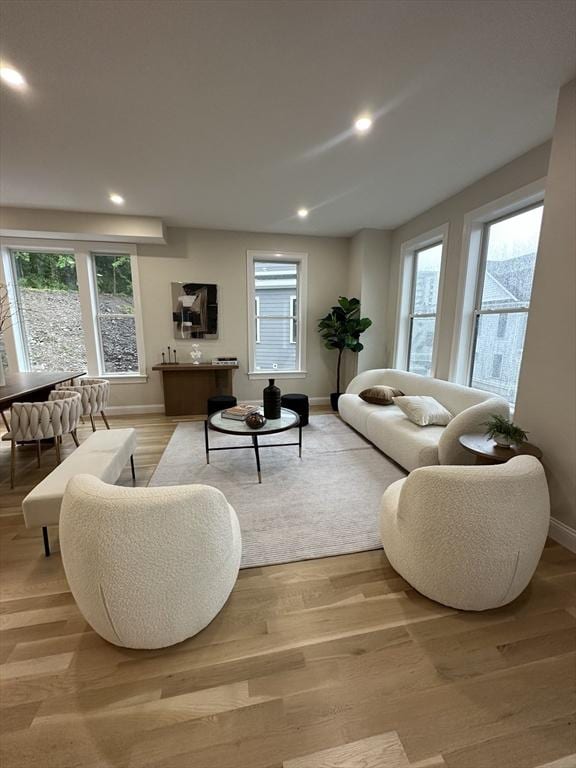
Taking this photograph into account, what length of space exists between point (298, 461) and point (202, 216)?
350 cm

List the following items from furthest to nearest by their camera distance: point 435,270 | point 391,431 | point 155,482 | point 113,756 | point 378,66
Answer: point 435,270 → point 391,431 → point 155,482 → point 378,66 → point 113,756

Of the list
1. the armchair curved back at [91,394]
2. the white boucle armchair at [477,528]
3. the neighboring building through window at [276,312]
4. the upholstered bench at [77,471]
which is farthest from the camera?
the neighboring building through window at [276,312]

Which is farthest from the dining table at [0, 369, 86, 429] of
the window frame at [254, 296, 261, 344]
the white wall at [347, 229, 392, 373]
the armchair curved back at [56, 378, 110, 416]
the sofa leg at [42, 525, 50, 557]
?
the white wall at [347, 229, 392, 373]

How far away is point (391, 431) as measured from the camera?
10.0ft

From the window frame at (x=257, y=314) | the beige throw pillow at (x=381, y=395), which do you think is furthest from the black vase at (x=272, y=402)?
the window frame at (x=257, y=314)

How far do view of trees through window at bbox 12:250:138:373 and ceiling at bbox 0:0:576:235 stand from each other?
1.33 m

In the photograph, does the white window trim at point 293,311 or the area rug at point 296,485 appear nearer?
the area rug at point 296,485

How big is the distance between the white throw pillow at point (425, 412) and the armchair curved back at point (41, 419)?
322cm

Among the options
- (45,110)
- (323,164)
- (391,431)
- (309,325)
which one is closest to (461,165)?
(323,164)

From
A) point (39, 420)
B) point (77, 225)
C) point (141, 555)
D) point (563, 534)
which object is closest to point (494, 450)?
point (563, 534)

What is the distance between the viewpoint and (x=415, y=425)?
3.06 m

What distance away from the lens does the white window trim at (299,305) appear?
4.92m

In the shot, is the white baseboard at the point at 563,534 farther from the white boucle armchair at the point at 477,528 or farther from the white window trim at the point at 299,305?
the white window trim at the point at 299,305

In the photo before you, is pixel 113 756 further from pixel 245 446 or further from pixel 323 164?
pixel 323 164
